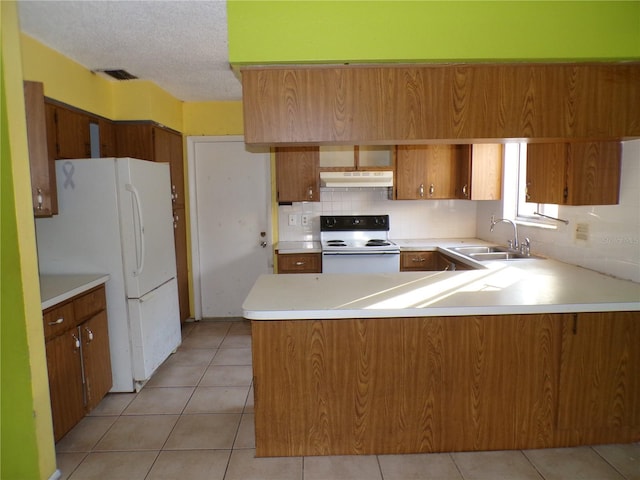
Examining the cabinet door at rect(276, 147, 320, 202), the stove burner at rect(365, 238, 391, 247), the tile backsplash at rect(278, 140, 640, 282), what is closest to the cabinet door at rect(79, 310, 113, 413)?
the cabinet door at rect(276, 147, 320, 202)

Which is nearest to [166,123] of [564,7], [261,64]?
[261,64]

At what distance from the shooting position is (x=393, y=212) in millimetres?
4609

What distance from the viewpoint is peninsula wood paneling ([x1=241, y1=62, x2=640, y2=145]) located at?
222 cm

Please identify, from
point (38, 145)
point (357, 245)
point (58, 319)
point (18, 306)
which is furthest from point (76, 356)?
point (357, 245)

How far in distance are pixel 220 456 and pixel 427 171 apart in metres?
3.13

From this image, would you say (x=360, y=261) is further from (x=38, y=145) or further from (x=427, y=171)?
(x=38, y=145)

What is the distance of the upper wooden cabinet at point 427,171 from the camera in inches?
167

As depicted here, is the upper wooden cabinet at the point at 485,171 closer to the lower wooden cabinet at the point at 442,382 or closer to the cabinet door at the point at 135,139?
the lower wooden cabinet at the point at 442,382

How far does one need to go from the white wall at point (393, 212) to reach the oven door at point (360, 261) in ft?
2.19

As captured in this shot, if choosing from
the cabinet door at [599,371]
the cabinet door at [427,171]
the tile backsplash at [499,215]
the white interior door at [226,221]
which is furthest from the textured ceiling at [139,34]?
the cabinet door at [599,371]

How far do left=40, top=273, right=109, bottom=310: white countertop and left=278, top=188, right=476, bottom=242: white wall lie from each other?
2.11 m

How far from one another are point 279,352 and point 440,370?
827mm

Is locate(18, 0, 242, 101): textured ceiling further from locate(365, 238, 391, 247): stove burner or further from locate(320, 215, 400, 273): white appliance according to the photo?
locate(365, 238, 391, 247): stove burner

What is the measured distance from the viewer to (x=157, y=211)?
338 cm
